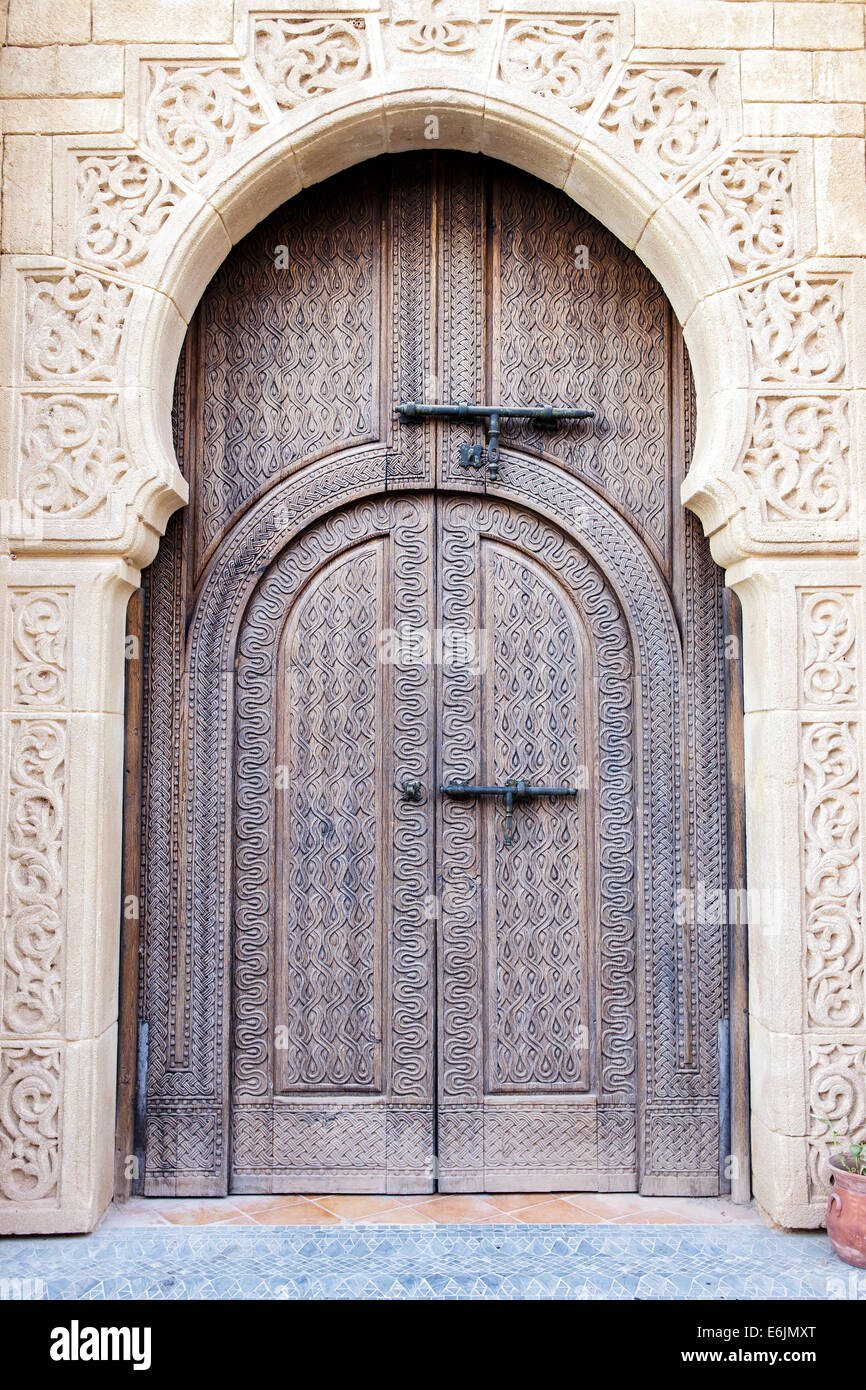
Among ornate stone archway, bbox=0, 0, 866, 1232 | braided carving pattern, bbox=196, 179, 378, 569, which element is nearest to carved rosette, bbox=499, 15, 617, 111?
ornate stone archway, bbox=0, 0, 866, 1232

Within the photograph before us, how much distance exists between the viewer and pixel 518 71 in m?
3.24

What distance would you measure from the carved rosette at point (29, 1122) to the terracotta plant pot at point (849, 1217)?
2.27 metres

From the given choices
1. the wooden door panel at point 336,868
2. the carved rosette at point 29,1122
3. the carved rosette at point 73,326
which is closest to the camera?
the carved rosette at point 29,1122

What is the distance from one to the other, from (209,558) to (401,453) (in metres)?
0.75

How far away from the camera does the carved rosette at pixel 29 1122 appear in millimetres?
3029

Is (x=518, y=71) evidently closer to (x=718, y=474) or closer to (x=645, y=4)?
(x=645, y=4)

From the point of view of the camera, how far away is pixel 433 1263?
2.90m

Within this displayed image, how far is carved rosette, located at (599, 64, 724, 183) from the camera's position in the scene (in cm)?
324

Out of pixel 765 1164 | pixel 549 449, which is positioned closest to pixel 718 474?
pixel 549 449

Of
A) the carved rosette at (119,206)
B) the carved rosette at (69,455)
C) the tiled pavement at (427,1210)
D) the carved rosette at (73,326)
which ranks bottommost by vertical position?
the tiled pavement at (427,1210)

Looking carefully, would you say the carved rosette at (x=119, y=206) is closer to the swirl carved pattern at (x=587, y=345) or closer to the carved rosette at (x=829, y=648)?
the swirl carved pattern at (x=587, y=345)

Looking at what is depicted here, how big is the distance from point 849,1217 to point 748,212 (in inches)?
119

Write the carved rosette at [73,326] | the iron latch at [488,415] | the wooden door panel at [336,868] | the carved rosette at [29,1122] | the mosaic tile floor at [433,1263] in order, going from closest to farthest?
the mosaic tile floor at [433,1263]
the carved rosette at [29,1122]
the carved rosette at [73,326]
the wooden door panel at [336,868]
the iron latch at [488,415]

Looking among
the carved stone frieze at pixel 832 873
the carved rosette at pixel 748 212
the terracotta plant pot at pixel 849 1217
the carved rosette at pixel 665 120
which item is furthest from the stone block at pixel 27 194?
the terracotta plant pot at pixel 849 1217
